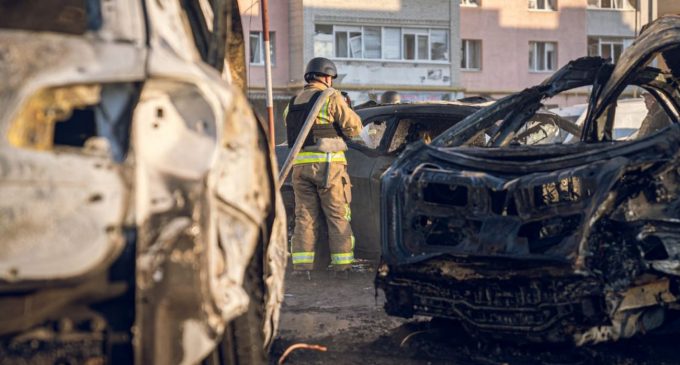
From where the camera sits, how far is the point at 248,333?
411 centimetres

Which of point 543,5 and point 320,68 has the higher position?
point 543,5

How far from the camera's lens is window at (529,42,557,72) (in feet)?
129

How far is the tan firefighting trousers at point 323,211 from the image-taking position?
29.4 feet

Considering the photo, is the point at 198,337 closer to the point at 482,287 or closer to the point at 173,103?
the point at 173,103

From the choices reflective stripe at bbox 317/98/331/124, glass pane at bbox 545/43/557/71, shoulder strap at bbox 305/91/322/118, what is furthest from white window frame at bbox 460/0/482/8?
reflective stripe at bbox 317/98/331/124

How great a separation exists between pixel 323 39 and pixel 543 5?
30.8ft

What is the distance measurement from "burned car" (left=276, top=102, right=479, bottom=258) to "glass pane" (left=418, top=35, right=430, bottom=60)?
27.6 meters

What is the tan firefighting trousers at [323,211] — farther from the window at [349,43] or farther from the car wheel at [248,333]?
the window at [349,43]

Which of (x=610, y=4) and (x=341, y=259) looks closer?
(x=341, y=259)

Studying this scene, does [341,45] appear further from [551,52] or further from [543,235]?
[543,235]

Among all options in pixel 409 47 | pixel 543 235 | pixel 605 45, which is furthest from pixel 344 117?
pixel 605 45

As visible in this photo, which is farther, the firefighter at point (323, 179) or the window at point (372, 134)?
the window at point (372, 134)

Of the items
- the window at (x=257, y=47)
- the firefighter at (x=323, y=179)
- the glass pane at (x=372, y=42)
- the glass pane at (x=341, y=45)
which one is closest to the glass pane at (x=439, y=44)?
the glass pane at (x=372, y=42)

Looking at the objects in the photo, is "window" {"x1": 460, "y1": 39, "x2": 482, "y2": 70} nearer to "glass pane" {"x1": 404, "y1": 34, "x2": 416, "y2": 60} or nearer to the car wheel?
"glass pane" {"x1": 404, "y1": 34, "x2": 416, "y2": 60}
